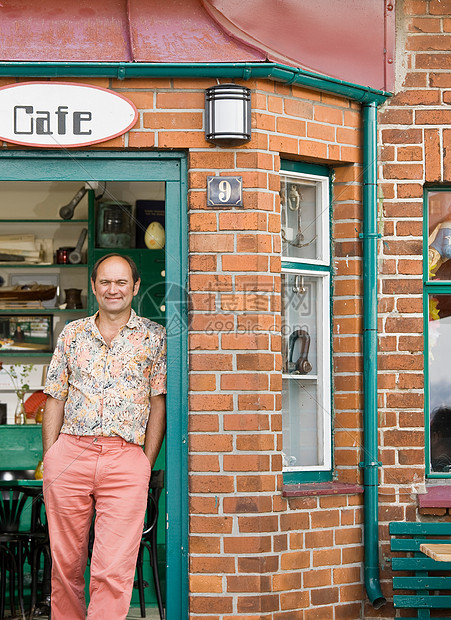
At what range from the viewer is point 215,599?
465 centimetres

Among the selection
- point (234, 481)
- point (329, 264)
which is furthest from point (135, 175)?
point (234, 481)

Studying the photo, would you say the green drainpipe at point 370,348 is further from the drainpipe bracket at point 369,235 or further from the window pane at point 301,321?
the window pane at point 301,321

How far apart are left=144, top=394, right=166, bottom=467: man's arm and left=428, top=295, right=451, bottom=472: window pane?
1.70 metres

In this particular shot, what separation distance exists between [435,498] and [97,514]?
1976 mm

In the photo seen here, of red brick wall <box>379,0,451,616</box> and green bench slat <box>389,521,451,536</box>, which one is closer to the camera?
green bench slat <box>389,521,451,536</box>

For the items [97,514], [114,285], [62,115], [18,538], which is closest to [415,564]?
[97,514]

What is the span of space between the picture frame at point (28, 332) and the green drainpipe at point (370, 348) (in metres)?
3.49

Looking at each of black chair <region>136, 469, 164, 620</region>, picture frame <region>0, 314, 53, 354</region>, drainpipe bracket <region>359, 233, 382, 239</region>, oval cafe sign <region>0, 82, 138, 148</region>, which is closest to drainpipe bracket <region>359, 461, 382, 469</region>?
drainpipe bracket <region>359, 233, 382, 239</region>

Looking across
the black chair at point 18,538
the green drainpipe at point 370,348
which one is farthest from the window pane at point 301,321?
the black chair at point 18,538

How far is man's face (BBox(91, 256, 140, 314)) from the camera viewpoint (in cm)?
479

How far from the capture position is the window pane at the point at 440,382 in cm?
541

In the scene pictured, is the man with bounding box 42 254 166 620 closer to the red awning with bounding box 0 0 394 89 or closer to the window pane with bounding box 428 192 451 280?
the red awning with bounding box 0 0 394 89

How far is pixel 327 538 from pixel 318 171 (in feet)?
7.06

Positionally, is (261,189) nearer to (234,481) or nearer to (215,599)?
(234,481)
